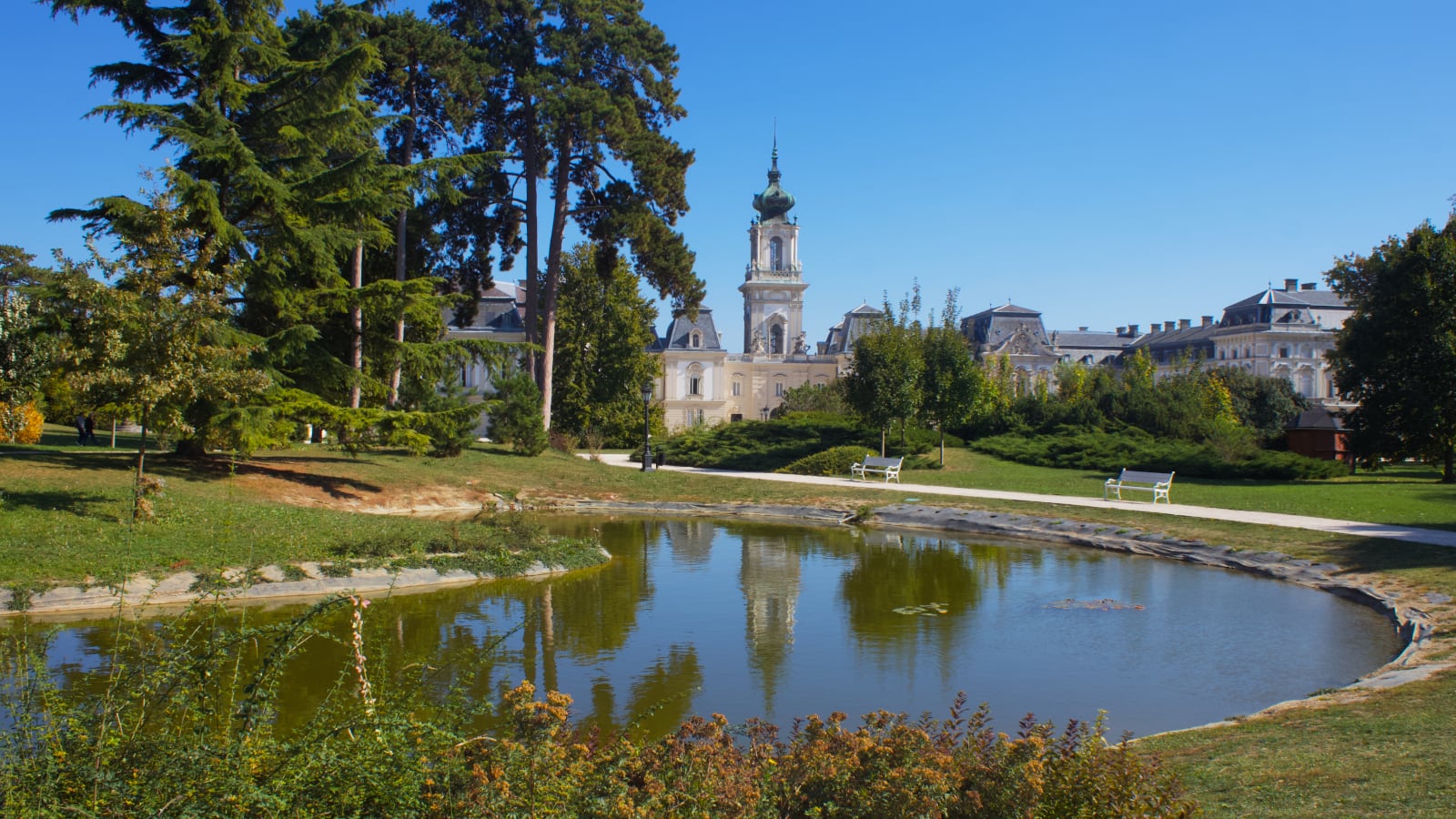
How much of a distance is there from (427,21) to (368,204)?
11259mm

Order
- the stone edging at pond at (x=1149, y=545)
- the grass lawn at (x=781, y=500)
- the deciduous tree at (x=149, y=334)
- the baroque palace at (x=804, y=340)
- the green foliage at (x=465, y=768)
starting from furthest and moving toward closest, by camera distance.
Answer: the baroque palace at (x=804, y=340), the deciduous tree at (x=149, y=334), the stone edging at pond at (x=1149, y=545), the grass lawn at (x=781, y=500), the green foliage at (x=465, y=768)

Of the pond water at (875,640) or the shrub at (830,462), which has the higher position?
the shrub at (830,462)

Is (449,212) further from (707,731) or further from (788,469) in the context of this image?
(707,731)

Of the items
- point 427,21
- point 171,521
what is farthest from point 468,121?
point 171,521

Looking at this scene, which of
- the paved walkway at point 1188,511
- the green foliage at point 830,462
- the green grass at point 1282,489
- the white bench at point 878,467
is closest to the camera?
the paved walkway at point 1188,511

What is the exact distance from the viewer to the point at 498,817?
4.25 metres

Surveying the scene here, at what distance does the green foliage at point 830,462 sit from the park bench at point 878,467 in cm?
29

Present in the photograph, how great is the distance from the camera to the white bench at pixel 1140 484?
24.2 meters

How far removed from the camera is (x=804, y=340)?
87.8 meters

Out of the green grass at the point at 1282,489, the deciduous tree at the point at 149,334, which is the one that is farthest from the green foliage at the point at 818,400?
the deciduous tree at the point at 149,334

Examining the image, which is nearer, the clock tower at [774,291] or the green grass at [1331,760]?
the green grass at [1331,760]

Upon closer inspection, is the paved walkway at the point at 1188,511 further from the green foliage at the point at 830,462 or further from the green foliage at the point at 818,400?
the green foliage at the point at 818,400

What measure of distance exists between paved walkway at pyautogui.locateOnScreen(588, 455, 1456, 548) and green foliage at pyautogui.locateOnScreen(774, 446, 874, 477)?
103 centimetres

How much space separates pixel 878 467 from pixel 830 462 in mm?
1641
